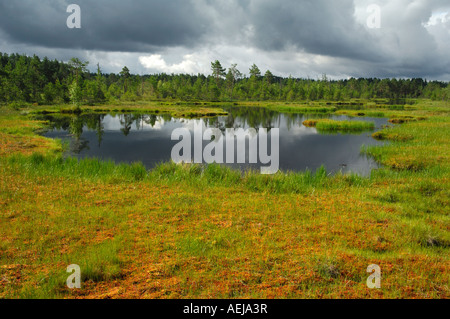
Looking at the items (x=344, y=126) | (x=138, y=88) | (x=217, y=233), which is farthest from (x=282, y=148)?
(x=138, y=88)

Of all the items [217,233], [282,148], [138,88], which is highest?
[138,88]

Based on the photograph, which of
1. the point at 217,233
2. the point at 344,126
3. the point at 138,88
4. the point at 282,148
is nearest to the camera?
the point at 217,233

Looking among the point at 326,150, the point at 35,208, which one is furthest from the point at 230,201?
the point at 326,150

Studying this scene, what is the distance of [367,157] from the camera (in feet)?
89.5

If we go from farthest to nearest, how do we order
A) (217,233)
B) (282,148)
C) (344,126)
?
(344,126) → (282,148) → (217,233)

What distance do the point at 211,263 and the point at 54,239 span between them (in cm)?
512

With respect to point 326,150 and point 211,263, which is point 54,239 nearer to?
point 211,263

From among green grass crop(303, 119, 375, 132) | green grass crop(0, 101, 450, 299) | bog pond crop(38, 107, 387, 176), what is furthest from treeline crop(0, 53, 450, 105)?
green grass crop(0, 101, 450, 299)

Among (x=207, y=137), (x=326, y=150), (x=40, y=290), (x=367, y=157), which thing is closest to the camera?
(x=40, y=290)

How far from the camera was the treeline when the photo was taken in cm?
8738

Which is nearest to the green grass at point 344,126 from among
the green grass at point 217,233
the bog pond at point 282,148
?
the bog pond at point 282,148

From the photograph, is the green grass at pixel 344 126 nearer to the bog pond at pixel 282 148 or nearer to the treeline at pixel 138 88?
the bog pond at pixel 282 148

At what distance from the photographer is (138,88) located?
13512 centimetres

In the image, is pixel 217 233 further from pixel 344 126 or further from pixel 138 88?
pixel 138 88
